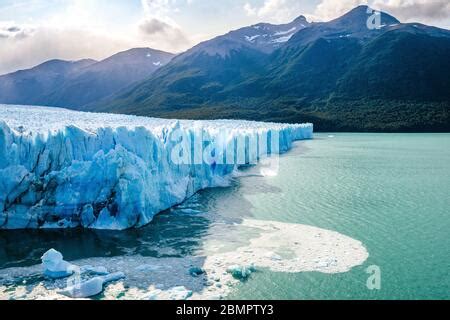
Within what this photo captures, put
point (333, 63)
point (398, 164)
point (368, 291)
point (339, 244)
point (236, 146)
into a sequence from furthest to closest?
point (333, 63) → point (398, 164) → point (236, 146) → point (339, 244) → point (368, 291)

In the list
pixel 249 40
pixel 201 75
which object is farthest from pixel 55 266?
pixel 249 40

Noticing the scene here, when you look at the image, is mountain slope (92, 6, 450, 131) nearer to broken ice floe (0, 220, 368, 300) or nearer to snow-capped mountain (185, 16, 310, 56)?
snow-capped mountain (185, 16, 310, 56)

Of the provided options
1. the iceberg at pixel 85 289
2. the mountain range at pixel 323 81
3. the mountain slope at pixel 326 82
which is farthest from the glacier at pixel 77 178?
the mountain slope at pixel 326 82

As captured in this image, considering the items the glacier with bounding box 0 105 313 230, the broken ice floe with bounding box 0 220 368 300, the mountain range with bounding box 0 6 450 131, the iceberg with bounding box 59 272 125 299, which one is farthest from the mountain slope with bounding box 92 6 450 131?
the iceberg with bounding box 59 272 125 299

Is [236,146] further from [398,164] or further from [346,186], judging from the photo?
[398,164]

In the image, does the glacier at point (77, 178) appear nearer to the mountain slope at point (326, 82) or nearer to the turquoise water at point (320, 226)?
the turquoise water at point (320, 226)

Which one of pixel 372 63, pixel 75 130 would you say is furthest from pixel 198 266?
pixel 372 63
